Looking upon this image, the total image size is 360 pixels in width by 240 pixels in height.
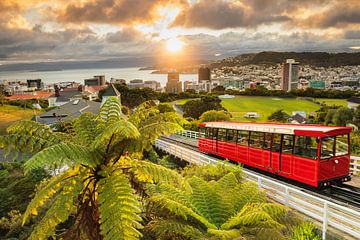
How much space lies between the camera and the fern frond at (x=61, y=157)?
397 centimetres

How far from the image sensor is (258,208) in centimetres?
579

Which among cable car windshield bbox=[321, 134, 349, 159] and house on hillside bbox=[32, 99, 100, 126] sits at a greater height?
cable car windshield bbox=[321, 134, 349, 159]

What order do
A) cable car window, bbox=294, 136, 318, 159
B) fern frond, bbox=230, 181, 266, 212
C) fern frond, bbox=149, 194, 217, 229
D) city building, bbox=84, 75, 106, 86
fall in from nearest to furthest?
fern frond, bbox=149, 194, 217, 229 < fern frond, bbox=230, 181, 266, 212 < cable car window, bbox=294, 136, 318, 159 < city building, bbox=84, 75, 106, 86

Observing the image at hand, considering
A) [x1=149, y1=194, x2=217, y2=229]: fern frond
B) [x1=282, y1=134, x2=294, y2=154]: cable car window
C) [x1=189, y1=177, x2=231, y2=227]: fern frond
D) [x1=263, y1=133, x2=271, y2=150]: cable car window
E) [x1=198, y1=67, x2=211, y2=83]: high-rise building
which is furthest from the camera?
[x1=198, y1=67, x2=211, y2=83]: high-rise building

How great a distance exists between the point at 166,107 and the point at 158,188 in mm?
37331

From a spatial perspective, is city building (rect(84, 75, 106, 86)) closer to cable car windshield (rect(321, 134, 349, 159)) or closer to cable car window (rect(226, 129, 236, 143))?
cable car window (rect(226, 129, 236, 143))

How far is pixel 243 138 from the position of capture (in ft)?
43.5

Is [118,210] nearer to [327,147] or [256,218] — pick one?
[256,218]

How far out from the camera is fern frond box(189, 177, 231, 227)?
6.49 metres

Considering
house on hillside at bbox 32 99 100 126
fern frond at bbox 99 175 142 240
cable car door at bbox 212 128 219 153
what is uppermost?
fern frond at bbox 99 175 142 240

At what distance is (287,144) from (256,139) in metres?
1.83

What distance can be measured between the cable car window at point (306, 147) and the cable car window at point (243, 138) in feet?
9.54

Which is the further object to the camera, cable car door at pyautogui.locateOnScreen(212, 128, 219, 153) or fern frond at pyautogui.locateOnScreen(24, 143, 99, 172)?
cable car door at pyautogui.locateOnScreen(212, 128, 219, 153)

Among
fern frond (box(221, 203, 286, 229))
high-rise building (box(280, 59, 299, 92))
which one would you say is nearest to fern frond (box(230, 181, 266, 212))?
fern frond (box(221, 203, 286, 229))
